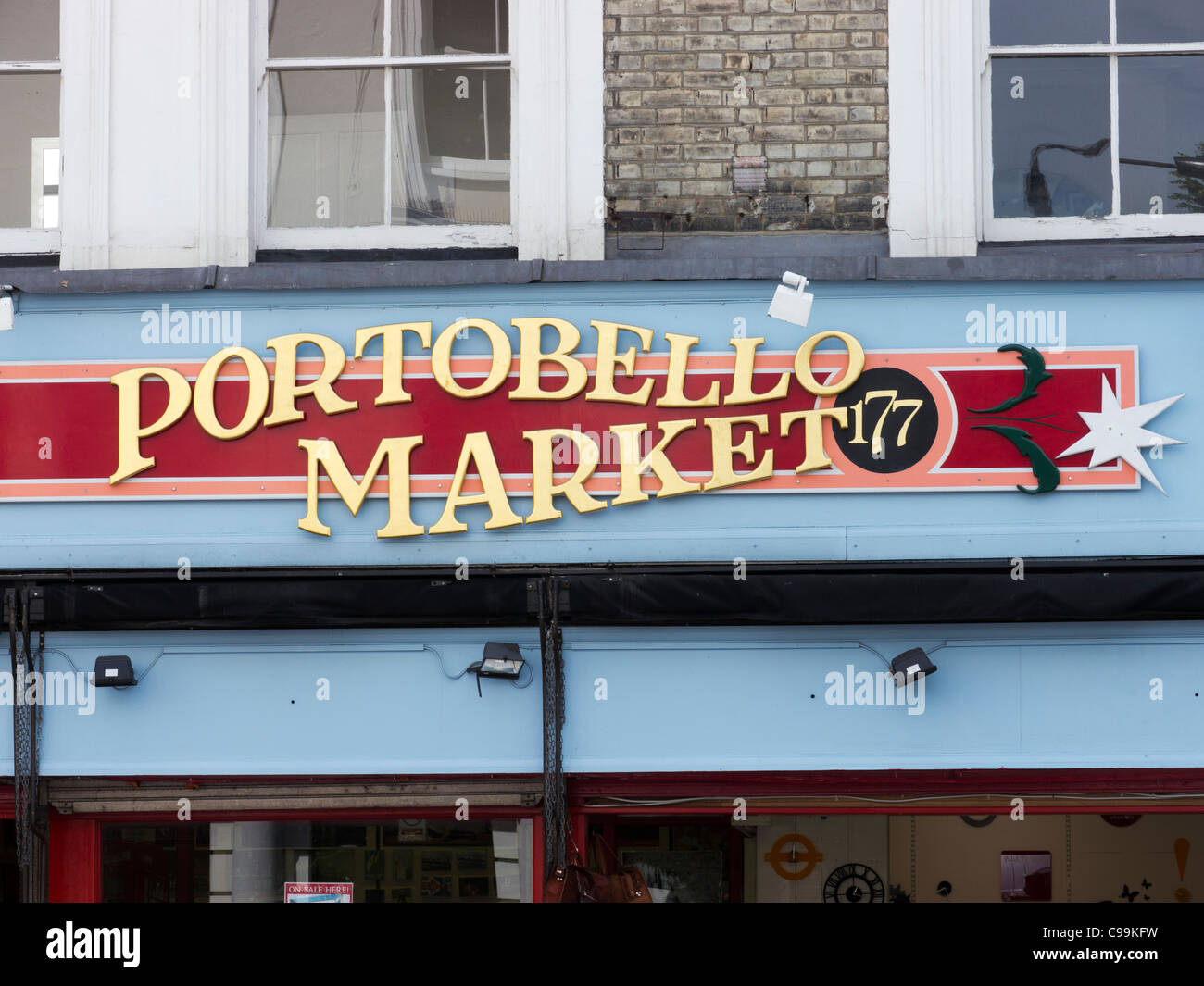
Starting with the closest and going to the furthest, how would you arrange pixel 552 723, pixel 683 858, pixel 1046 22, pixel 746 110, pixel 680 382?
pixel 552 723 < pixel 680 382 < pixel 746 110 < pixel 1046 22 < pixel 683 858

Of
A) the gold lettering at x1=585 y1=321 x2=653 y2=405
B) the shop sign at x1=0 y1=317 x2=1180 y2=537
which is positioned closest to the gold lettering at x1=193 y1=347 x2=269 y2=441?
the shop sign at x1=0 y1=317 x2=1180 y2=537

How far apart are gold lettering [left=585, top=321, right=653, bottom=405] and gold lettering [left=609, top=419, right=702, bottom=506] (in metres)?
0.14

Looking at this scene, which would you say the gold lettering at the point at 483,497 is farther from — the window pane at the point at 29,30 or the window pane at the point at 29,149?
the window pane at the point at 29,30

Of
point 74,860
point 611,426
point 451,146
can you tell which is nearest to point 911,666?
point 611,426

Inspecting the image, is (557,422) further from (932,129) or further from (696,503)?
(932,129)

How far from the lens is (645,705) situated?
5688 millimetres

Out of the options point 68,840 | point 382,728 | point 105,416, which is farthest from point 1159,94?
point 68,840

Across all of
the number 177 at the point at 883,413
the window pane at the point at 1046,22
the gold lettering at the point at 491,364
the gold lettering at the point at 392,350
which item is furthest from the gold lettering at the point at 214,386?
the window pane at the point at 1046,22

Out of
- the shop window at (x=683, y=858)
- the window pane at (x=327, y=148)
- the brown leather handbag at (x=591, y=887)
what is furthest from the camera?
the shop window at (x=683, y=858)

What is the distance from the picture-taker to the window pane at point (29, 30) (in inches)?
251

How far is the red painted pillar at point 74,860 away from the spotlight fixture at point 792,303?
398 cm

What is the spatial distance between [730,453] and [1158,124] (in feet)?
9.09

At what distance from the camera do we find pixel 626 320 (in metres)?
5.80

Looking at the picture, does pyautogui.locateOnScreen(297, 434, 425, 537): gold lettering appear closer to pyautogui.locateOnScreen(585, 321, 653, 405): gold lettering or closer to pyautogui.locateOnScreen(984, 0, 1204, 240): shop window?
pyautogui.locateOnScreen(585, 321, 653, 405): gold lettering
